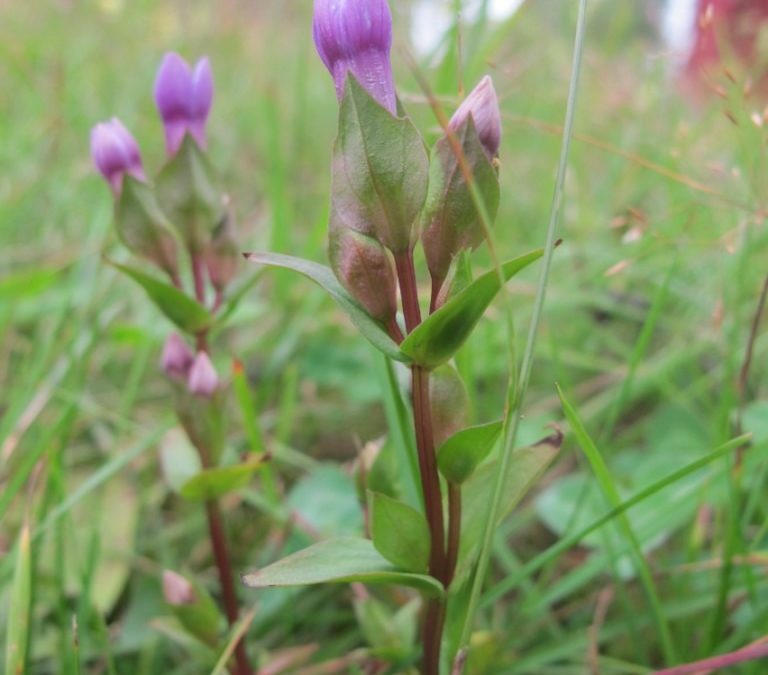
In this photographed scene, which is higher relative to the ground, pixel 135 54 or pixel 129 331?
pixel 135 54

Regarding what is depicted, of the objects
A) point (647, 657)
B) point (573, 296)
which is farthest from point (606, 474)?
point (573, 296)

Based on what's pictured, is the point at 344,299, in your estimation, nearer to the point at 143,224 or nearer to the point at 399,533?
the point at 399,533

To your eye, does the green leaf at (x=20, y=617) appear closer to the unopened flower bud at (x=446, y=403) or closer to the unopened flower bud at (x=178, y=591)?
the unopened flower bud at (x=178, y=591)

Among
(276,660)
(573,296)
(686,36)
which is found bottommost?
(276,660)

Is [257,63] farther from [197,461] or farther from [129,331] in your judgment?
[197,461]

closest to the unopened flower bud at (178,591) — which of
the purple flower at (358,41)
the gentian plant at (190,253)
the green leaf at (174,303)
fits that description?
the gentian plant at (190,253)

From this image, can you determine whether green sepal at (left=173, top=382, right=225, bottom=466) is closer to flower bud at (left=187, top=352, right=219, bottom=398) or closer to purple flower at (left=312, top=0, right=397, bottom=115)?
flower bud at (left=187, top=352, right=219, bottom=398)
